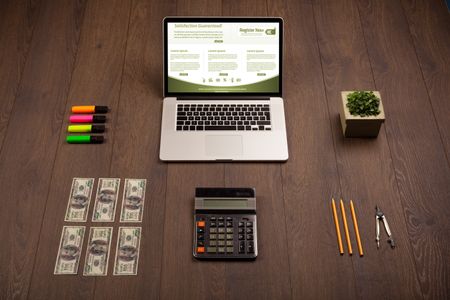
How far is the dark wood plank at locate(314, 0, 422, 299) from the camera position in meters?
1.21

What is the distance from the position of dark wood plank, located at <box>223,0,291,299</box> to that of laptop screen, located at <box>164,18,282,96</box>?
0.91 feet

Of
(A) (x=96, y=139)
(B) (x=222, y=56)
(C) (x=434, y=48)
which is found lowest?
(A) (x=96, y=139)

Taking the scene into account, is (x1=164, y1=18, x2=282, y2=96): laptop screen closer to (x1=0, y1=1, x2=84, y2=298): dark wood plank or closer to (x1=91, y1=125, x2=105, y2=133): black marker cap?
(x1=91, y1=125, x2=105, y2=133): black marker cap

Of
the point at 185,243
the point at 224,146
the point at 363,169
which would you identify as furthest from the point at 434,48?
the point at 185,243

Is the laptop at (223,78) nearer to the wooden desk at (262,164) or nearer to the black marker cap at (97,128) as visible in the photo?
the wooden desk at (262,164)

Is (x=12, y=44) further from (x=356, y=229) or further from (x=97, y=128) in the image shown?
(x=356, y=229)

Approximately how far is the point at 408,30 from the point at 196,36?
81 cm

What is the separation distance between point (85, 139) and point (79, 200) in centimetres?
21

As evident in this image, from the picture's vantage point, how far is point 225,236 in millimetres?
1243

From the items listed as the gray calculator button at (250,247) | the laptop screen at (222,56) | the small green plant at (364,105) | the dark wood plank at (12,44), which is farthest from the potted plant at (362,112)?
the dark wood plank at (12,44)

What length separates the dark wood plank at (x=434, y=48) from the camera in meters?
1.51

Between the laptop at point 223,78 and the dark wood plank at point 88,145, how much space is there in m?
0.21

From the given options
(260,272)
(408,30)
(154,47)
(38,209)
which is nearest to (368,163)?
(260,272)

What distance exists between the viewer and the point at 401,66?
1621 mm
